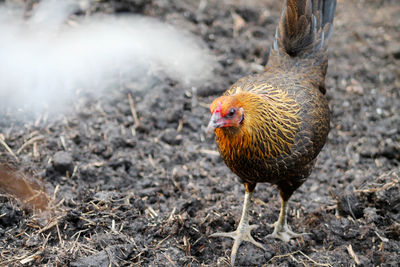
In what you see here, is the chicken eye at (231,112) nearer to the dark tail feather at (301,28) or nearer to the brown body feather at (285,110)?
the brown body feather at (285,110)

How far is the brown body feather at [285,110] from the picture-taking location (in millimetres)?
3484

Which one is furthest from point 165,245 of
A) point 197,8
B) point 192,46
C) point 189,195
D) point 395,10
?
point 395,10

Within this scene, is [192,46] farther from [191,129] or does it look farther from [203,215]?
[203,215]

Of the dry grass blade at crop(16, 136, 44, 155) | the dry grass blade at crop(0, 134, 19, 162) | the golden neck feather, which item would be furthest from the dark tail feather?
the dry grass blade at crop(0, 134, 19, 162)

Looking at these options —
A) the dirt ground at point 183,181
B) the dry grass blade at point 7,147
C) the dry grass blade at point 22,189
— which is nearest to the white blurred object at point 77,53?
the dirt ground at point 183,181

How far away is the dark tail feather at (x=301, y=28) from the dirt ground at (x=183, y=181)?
1.47m

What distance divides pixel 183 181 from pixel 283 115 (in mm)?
1549

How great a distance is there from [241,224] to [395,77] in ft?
13.4

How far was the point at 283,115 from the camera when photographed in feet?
12.0

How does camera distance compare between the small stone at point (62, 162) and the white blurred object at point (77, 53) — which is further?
the white blurred object at point (77, 53)

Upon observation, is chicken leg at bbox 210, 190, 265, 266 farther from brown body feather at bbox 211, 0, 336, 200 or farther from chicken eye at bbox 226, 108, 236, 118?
chicken eye at bbox 226, 108, 236, 118

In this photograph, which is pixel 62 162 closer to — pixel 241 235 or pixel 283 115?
pixel 241 235

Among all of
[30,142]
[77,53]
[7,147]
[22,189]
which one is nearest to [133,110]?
[77,53]

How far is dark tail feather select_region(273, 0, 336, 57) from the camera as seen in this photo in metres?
4.39
